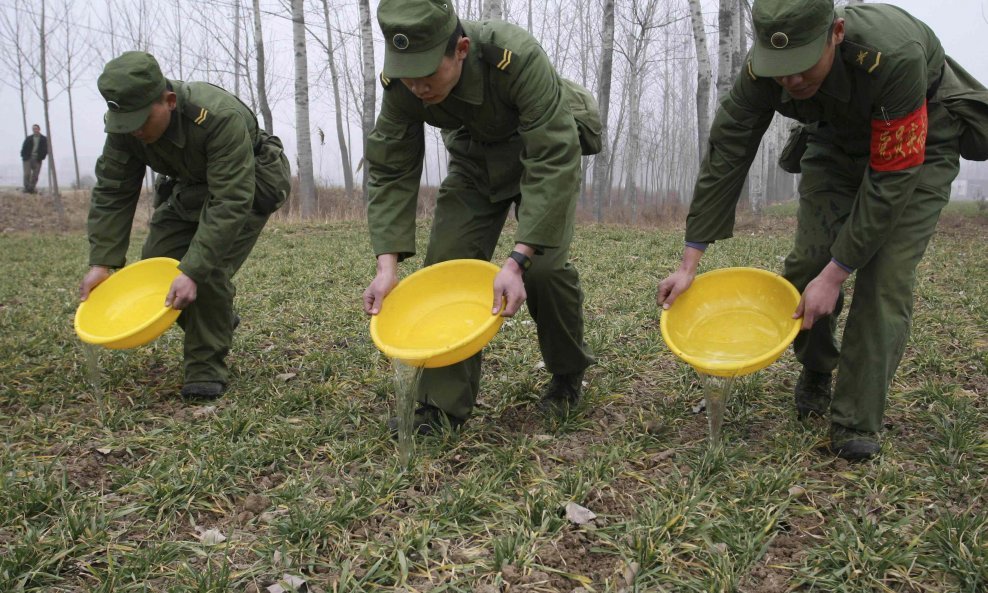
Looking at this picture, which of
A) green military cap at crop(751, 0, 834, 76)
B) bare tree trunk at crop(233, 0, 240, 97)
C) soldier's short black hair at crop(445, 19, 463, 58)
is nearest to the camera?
green military cap at crop(751, 0, 834, 76)

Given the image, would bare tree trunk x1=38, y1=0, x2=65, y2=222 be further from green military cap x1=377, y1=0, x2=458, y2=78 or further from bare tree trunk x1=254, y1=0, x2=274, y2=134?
green military cap x1=377, y1=0, x2=458, y2=78

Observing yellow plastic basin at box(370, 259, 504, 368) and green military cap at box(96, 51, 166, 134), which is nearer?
yellow plastic basin at box(370, 259, 504, 368)

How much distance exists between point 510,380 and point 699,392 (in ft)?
3.26

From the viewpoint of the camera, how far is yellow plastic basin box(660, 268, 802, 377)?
9.87 ft

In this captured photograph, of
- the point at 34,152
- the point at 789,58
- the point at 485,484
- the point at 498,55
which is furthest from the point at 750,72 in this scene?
the point at 34,152

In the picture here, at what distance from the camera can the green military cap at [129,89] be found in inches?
128

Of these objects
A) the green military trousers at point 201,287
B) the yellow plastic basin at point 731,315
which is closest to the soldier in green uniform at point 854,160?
the yellow plastic basin at point 731,315

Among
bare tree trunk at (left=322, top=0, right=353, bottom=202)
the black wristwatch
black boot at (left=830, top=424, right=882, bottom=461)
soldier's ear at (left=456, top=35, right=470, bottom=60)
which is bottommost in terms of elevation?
bare tree trunk at (left=322, top=0, right=353, bottom=202)

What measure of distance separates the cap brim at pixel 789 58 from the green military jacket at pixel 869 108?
0.19m

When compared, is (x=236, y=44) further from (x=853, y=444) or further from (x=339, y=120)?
(x=853, y=444)

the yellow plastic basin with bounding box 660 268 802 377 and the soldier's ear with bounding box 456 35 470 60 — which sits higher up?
the soldier's ear with bounding box 456 35 470 60

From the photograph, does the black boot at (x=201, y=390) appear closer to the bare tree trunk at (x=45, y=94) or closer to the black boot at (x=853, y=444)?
the black boot at (x=853, y=444)

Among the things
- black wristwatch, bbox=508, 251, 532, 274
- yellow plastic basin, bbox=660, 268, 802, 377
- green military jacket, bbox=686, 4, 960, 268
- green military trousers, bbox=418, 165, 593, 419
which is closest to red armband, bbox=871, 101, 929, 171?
green military jacket, bbox=686, 4, 960, 268

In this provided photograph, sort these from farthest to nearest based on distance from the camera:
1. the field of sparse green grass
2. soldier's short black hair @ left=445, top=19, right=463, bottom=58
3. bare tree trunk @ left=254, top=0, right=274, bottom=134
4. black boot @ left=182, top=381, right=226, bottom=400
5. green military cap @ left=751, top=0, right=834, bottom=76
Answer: bare tree trunk @ left=254, top=0, right=274, bottom=134, black boot @ left=182, top=381, right=226, bottom=400, soldier's short black hair @ left=445, top=19, right=463, bottom=58, green military cap @ left=751, top=0, right=834, bottom=76, the field of sparse green grass
